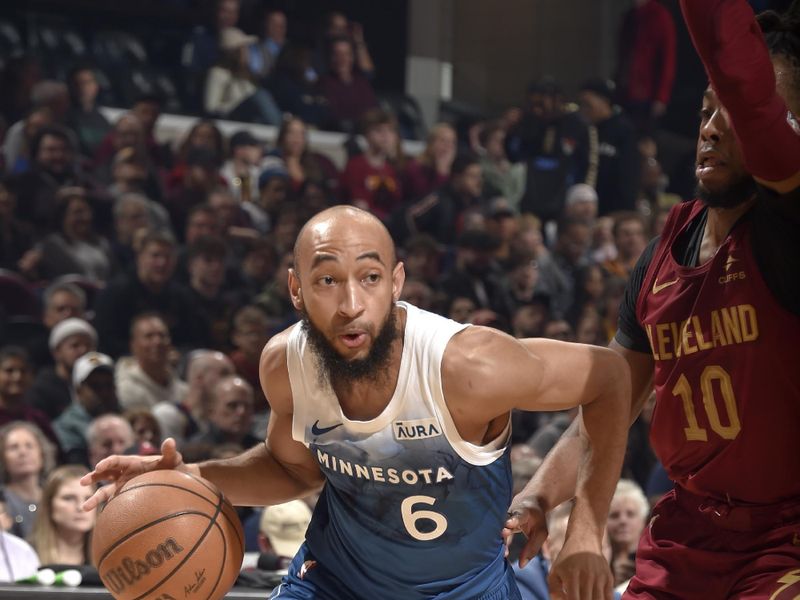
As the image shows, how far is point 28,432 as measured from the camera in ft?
19.0

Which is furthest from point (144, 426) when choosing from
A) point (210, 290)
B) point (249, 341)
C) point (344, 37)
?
point (344, 37)

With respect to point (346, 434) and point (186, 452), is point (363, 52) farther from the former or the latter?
point (346, 434)

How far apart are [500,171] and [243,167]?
2136 mm

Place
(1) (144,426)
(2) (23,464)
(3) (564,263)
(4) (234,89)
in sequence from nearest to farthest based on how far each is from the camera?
(2) (23,464)
(1) (144,426)
(3) (564,263)
(4) (234,89)

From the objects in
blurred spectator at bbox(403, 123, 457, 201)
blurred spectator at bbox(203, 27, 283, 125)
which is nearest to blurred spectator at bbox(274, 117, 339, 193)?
blurred spectator at bbox(403, 123, 457, 201)

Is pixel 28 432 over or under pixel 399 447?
under

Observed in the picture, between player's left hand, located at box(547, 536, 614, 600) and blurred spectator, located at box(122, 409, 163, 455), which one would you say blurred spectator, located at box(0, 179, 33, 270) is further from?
player's left hand, located at box(547, 536, 614, 600)

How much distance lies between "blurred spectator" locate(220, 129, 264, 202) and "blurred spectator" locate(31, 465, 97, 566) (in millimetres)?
3731

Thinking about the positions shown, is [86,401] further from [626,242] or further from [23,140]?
[626,242]

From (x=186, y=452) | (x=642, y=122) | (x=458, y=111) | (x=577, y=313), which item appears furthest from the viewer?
(x=458, y=111)

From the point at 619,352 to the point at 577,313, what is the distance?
5102 mm

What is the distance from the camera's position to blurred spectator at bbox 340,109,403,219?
888 cm

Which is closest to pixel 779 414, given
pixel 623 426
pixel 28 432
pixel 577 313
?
pixel 623 426

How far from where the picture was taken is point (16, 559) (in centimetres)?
492
